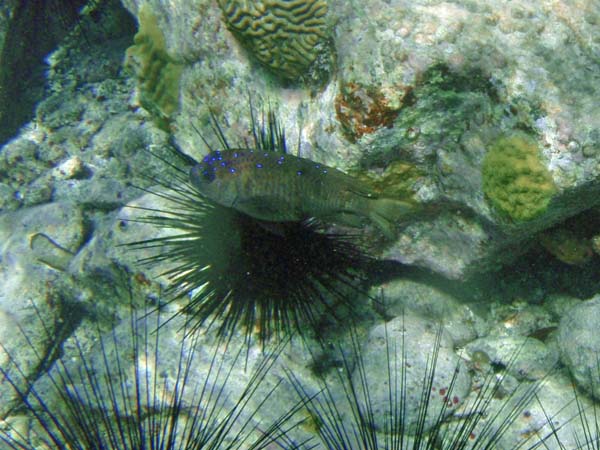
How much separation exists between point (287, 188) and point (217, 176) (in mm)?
482

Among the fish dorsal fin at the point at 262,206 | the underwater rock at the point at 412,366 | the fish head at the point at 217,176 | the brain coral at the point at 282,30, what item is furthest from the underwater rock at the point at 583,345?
the brain coral at the point at 282,30

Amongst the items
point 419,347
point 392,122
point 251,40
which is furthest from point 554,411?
point 251,40

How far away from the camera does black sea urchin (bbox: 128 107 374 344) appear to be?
356 cm

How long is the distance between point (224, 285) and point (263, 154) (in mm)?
1194

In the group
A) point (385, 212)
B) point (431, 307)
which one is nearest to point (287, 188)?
point (385, 212)

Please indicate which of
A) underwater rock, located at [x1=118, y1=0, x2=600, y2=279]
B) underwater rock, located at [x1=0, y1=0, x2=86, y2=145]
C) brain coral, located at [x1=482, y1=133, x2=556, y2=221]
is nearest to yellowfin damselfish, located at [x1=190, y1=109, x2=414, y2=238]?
underwater rock, located at [x1=118, y1=0, x2=600, y2=279]

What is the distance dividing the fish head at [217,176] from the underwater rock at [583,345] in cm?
260

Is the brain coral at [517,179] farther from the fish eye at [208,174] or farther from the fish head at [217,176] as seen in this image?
the fish eye at [208,174]

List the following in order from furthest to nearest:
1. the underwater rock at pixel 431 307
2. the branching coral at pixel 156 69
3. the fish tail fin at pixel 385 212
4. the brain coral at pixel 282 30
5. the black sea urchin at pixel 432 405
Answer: the branching coral at pixel 156 69
the underwater rock at pixel 431 307
the brain coral at pixel 282 30
the black sea urchin at pixel 432 405
the fish tail fin at pixel 385 212

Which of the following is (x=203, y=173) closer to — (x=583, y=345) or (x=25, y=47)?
(x=583, y=345)

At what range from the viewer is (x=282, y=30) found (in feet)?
11.9

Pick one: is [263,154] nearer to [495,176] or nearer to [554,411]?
[495,176]

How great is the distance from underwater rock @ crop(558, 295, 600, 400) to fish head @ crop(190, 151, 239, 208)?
260 cm

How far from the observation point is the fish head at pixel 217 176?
3.04 metres
